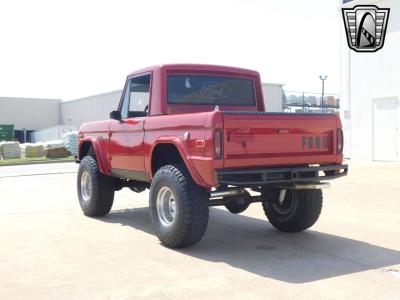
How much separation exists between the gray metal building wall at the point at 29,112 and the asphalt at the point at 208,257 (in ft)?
147

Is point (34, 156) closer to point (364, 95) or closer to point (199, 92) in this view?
point (364, 95)

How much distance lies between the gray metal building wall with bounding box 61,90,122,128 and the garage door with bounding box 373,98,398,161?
2357cm

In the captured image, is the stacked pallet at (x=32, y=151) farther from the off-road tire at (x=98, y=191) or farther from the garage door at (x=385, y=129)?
the off-road tire at (x=98, y=191)

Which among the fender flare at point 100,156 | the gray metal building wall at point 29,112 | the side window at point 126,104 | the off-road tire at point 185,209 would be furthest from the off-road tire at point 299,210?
the gray metal building wall at point 29,112

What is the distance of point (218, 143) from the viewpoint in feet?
16.7

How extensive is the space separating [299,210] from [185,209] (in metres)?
1.76

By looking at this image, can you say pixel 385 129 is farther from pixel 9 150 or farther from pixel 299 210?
pixel 9 150

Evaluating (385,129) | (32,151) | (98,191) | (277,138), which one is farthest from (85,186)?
(32,151)

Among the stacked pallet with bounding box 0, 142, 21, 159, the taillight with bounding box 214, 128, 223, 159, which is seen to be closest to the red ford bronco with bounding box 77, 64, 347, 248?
the taillight with bounding box 214, 128, 223, 159

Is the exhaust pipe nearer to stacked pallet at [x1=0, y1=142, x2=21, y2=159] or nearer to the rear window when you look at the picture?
the rear window

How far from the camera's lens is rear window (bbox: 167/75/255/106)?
6.43 m

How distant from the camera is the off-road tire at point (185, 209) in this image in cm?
538

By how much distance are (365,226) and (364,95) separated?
44.6ft

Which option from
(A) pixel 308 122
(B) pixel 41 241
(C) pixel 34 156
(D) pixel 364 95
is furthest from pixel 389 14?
(C) pixel 34 156
